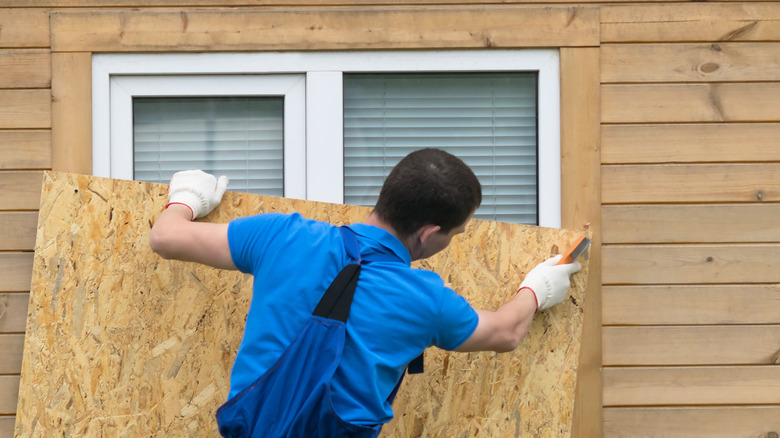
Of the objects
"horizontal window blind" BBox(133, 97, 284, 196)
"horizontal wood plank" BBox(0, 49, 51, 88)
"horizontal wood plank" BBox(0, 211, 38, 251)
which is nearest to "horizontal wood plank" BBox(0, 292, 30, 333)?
"horizontal wood plank" BBox(0, 211, 38, 251)

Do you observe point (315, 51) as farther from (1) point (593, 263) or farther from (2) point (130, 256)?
(1) point (593, 263)

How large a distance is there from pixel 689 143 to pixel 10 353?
274cm

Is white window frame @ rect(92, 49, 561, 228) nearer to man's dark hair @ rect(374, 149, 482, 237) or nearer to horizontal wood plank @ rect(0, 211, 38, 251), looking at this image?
horizontal wood plank @ rect(0, 211, 38, 251)

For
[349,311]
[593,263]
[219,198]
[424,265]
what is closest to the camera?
[349,311]

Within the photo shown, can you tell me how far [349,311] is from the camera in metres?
1.67

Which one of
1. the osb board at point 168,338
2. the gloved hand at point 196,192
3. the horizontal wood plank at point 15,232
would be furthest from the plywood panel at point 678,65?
the horizontal wood plank at point 15,232

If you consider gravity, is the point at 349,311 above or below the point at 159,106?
below

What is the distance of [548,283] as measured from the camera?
2.25m

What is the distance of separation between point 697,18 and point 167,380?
2.40m

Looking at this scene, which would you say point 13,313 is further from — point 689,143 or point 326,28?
point 689,143

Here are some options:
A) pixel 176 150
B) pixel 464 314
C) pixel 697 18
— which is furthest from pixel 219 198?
pixel 697 18

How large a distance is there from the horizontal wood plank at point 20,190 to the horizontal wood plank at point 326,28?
510 mm

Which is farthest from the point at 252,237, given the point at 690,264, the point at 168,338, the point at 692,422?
the point at 692,422

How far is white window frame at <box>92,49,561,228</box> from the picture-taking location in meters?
2.68
